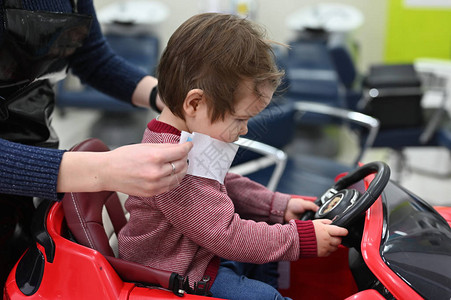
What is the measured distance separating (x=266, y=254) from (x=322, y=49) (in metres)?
3.19

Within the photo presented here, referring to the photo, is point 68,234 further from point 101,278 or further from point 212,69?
point 212,69

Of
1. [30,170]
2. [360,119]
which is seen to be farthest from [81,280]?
[360,119]

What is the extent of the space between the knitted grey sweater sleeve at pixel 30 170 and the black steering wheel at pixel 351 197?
582mm

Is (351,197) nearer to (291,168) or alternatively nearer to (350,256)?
(350,256)

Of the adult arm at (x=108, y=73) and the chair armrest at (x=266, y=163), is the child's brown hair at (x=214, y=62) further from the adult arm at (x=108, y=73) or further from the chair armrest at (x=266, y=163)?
the chair armrest at (x=266, y=163)

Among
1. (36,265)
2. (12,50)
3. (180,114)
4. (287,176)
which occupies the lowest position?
(287,176)

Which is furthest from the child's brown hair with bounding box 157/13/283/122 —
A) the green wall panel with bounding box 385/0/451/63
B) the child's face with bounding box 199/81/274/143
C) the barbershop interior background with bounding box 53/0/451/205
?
the green wall panel with bounding box 385/0/451/63

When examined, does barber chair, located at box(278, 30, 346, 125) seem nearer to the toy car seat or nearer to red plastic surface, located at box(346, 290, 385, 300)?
the toy car seat

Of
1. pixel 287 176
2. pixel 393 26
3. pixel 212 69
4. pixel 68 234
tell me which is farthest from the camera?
pixel 393 26

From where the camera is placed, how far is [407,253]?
95 centimetres

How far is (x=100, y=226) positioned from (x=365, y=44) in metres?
4.32

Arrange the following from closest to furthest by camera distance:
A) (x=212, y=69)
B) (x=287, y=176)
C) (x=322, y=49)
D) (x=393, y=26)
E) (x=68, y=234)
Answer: (x=212, y=69), (x=68, y=234), (x=287, y=176), (x=322, y=49), (x=393, y=26)

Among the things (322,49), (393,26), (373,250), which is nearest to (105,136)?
(322,49)

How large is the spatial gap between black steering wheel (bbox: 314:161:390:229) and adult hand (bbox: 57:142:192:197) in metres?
0.40
